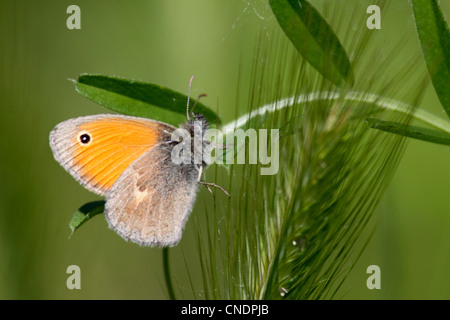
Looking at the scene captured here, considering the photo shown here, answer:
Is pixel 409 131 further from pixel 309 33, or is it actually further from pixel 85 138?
pixel 85 138

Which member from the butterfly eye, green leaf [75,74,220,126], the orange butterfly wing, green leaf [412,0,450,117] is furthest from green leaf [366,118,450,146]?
the butterfly eye

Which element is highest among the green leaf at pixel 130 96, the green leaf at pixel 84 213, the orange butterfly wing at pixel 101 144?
the green leaf at pixel 130 96

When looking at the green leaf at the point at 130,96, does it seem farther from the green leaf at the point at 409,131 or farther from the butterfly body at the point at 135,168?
the green leaf at the point at 409,131

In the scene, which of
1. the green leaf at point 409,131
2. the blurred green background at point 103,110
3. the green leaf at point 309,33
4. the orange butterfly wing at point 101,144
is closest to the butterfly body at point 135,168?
the orange butterfly wing at point 101,144

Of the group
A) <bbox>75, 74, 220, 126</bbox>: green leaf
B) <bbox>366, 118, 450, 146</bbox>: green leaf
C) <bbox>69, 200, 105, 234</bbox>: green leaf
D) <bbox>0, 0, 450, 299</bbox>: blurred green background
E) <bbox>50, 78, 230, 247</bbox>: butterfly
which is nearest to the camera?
<bbox>366, 118, 450, 146</bbox>: green leaf

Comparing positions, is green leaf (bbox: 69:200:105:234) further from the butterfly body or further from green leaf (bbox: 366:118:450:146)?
green leaf (bbox: 366:118:450:146)

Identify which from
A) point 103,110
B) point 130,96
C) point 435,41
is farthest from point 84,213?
point 103,110
